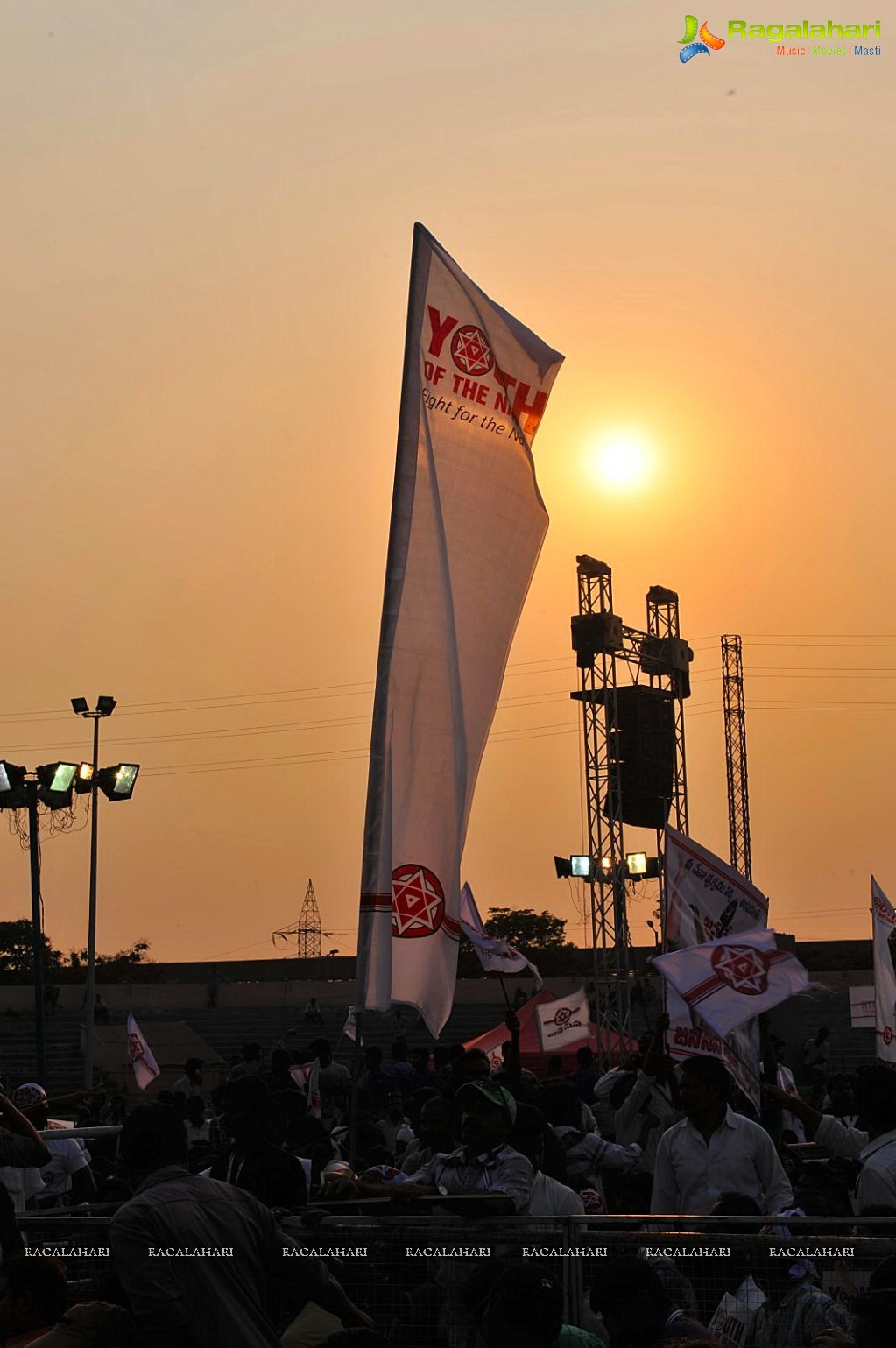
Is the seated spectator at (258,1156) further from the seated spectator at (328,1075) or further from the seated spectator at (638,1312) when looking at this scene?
the seated spectator at (328,1075)

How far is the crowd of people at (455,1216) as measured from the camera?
4594mm

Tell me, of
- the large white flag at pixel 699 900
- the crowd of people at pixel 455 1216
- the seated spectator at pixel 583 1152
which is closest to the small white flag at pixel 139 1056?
the large white flag at pixel 699 900

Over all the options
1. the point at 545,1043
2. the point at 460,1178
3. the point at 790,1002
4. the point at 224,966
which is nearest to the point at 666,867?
the point at 460,1178

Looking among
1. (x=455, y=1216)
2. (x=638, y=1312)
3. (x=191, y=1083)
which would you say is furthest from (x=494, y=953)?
(x=638, y=1312)

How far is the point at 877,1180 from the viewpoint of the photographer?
20.5 ft

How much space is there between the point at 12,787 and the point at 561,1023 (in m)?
8.42

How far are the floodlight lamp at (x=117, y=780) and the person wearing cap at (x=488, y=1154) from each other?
19141 mm

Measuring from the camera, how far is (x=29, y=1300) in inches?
196

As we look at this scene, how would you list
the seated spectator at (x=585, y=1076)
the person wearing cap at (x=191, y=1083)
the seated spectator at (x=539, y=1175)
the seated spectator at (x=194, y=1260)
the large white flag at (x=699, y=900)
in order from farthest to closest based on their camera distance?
the person wearing cap at (x=191, y=1083)
the seated spectator at (x=585, y=1076)
the large white flag at (x=699, y=900)
the seated spectator at (x=539, y=1175)
the seated spectator at (x=194, y=1260)

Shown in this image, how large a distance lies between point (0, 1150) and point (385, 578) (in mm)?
3558

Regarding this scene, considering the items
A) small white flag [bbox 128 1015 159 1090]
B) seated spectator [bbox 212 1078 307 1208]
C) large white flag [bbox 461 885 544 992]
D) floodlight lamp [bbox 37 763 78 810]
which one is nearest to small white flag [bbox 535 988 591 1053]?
large white flag [bbox 461 885 544 992]

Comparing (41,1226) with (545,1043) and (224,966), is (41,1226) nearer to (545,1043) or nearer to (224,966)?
(545,1043)

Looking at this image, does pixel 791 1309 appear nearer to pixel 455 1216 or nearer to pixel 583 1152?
pixel 455 1216

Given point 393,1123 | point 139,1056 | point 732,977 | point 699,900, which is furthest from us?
point 139,1056
